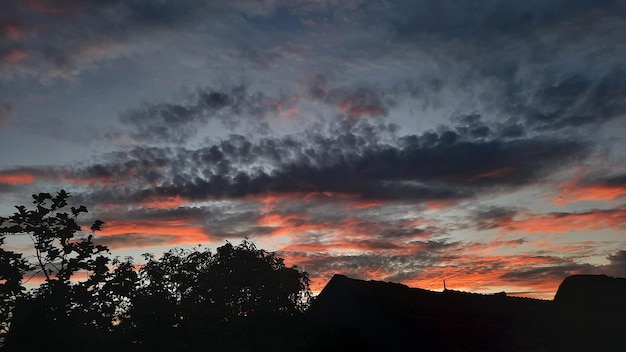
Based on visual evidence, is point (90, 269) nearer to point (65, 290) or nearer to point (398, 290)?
point (65, 290)

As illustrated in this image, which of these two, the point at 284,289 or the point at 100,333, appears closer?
the point at 100,333

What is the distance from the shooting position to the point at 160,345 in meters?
26.2

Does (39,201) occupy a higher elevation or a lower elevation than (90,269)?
higher

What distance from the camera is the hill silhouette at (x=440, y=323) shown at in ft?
76.7

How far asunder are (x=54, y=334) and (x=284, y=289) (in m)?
26.6

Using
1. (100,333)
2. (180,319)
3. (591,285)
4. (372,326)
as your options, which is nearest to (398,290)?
(372,326)

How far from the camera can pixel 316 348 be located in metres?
22.5

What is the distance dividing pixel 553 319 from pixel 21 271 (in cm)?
3339

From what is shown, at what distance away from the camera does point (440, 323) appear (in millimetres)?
25328

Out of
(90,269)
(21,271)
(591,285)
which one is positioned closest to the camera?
(591,285)

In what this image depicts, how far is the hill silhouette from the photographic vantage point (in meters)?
23.4

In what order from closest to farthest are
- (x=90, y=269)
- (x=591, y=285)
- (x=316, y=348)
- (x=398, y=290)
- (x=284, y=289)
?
1. (x=316, y=348)
2. (x=591, y=285)
3. (x=398, y=290)
4. (x=90, y=269)
5. (x=284, y=289)

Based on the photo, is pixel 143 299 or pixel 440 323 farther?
pixel 143 299

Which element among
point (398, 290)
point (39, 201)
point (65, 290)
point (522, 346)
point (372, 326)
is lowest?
point (522, 346)
